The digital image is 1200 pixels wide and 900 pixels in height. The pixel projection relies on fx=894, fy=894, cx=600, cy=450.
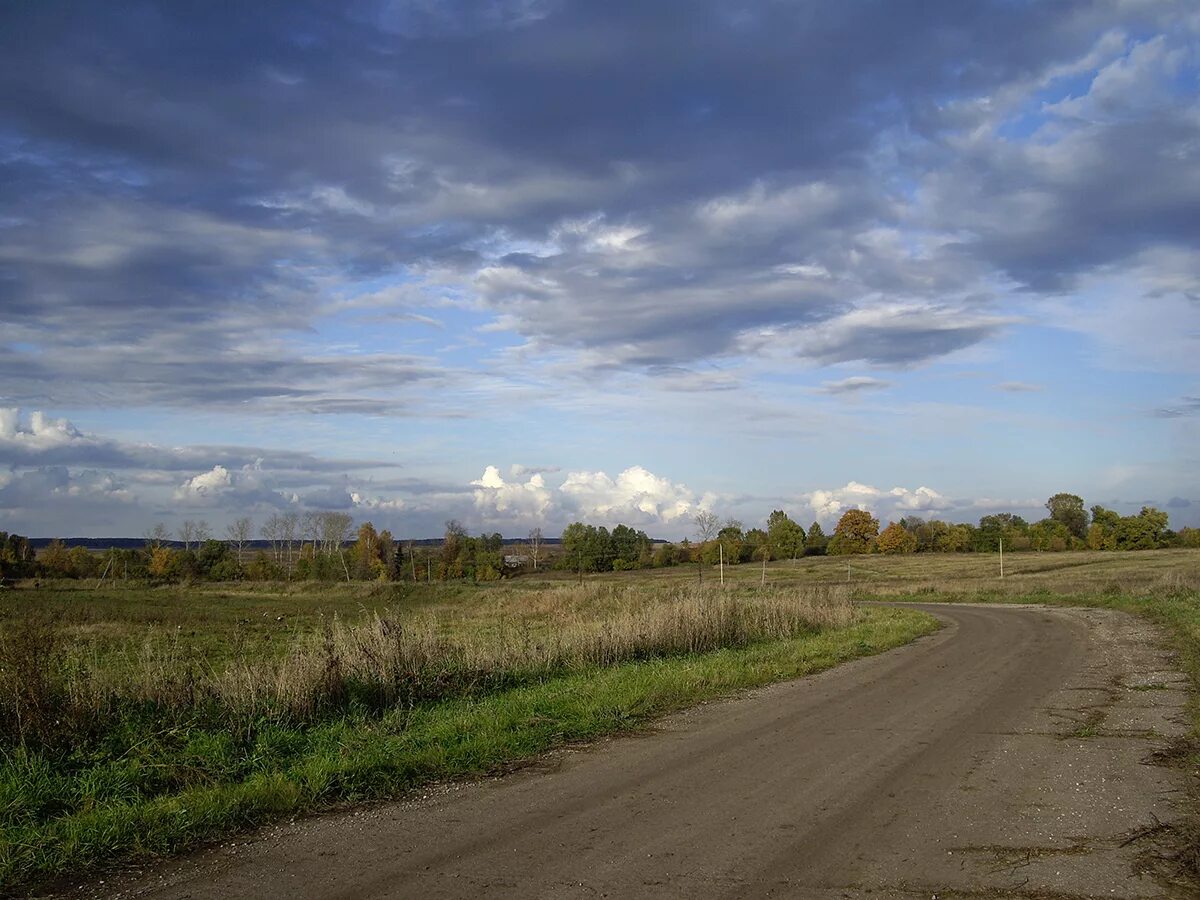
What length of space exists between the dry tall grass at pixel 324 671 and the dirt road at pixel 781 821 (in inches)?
150

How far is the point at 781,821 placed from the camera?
7.06 m

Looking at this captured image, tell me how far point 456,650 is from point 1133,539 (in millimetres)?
131549

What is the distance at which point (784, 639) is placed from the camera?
22.8m

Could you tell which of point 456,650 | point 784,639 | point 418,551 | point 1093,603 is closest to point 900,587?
point 1093,603

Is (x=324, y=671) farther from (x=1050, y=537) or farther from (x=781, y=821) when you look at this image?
(x=1050, y=537)

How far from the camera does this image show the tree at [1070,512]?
142m

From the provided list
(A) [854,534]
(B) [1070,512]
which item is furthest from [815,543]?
(B) [1070,512]

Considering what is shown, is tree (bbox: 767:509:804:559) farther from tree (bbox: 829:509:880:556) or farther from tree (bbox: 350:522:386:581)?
tree (bbox: 350:522:386:581)

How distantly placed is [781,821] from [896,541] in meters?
134

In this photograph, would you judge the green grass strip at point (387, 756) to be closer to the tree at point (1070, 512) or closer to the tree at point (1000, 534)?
the tree at point (1000, 534)

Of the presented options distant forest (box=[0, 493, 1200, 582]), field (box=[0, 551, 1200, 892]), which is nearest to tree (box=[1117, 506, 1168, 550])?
distant forest (box=[0, 493, 1200, 582])

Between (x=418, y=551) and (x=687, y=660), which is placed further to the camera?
(x=418, y=551)

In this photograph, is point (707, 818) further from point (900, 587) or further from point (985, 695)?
point (900, 587)

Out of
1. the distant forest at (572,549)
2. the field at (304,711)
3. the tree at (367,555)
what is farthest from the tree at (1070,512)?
the field at (304,711)
